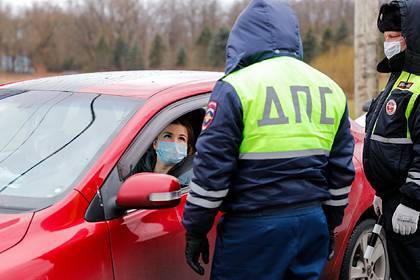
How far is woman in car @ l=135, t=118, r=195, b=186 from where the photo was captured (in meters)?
2.98

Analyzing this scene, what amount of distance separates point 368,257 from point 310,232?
1.45 meters

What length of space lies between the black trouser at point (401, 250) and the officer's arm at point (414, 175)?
22 centimetres

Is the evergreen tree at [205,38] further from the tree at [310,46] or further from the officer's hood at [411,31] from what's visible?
the officer's hood at [411,31]

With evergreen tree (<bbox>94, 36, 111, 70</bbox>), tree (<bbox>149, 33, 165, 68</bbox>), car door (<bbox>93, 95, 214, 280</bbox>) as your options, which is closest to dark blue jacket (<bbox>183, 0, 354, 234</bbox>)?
car door (<bbox>93, 95, 214, 280</bbox>)

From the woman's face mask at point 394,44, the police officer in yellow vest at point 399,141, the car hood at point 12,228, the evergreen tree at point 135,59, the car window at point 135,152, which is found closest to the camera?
the car hood at point 12,228

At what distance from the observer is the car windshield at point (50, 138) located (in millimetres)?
2451

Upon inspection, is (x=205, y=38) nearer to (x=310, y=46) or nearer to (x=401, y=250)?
(x=310, y=46)

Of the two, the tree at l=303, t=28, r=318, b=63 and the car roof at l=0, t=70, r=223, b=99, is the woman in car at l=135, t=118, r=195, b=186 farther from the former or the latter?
the tree at l=303, t=28, r=318, b=63

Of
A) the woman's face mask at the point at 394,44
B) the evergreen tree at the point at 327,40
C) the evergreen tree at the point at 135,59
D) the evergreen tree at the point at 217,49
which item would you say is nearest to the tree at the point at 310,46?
the evergreen tree at the point at 327,40

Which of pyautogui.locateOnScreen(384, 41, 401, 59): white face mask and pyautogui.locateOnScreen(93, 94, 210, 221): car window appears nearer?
pyautogui.locateOnScreen(93, 94, 210, 221): car window

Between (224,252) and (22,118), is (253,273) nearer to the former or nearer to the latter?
(224,252)

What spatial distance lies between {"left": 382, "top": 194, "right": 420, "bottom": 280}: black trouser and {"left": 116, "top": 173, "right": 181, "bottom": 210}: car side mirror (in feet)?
4.74

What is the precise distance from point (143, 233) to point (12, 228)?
→ 1.82ft

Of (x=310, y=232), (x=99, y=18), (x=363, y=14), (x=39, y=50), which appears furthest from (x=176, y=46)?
(x=310, y=232)
